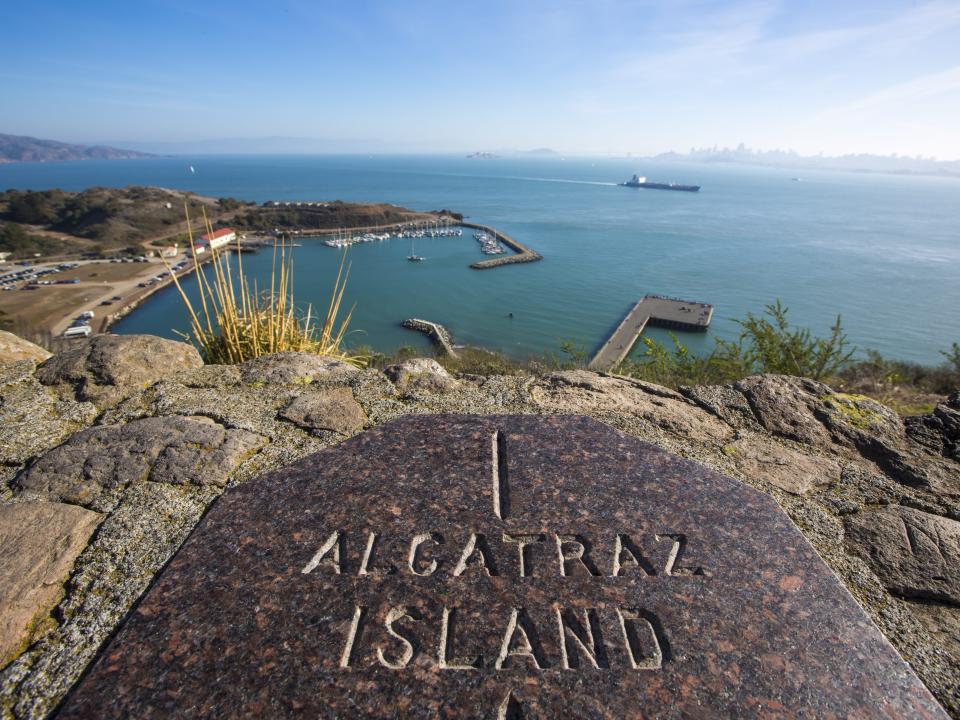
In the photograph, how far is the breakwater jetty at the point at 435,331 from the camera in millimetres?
25438

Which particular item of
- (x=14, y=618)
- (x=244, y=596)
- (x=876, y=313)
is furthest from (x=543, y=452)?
(x=876, y=313)

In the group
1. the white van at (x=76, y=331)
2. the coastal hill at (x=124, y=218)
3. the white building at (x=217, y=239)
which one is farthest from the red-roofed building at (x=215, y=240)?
the coastal hill at (x=124, y=218)

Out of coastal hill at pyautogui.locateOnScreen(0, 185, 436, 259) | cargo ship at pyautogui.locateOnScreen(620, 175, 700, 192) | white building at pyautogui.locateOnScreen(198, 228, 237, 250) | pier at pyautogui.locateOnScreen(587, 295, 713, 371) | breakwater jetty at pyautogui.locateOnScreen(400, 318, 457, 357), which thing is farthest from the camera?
cargo ship at pyautogui.locateOnScreen(620, 175, 700, 192)

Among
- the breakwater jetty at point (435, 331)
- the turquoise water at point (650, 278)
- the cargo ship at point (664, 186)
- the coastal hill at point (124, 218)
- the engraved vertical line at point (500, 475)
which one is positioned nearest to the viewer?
the engraved vertical line at point (500, 475)

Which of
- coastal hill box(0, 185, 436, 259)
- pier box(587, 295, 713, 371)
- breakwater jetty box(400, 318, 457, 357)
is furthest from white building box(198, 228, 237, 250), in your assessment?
coastal hill box(0, 185, 436, 259)

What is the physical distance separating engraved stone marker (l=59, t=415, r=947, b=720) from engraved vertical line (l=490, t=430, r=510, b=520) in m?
0.01

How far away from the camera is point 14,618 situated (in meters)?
1.22

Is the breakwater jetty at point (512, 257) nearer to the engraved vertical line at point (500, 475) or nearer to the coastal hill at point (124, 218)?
the coastal hill at point (124, 218)

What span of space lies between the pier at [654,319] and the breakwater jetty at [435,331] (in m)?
7.51

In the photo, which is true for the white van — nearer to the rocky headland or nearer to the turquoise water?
the turquoise water

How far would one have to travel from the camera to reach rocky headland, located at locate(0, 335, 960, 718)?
1.29 meters

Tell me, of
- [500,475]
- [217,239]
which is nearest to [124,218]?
[217,239]

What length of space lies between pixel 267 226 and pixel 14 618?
65839 millimetres

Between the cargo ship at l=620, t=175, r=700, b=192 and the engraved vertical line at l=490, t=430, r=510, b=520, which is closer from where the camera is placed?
the engraved vertical line at l=490, t=430, r=510, b=520
